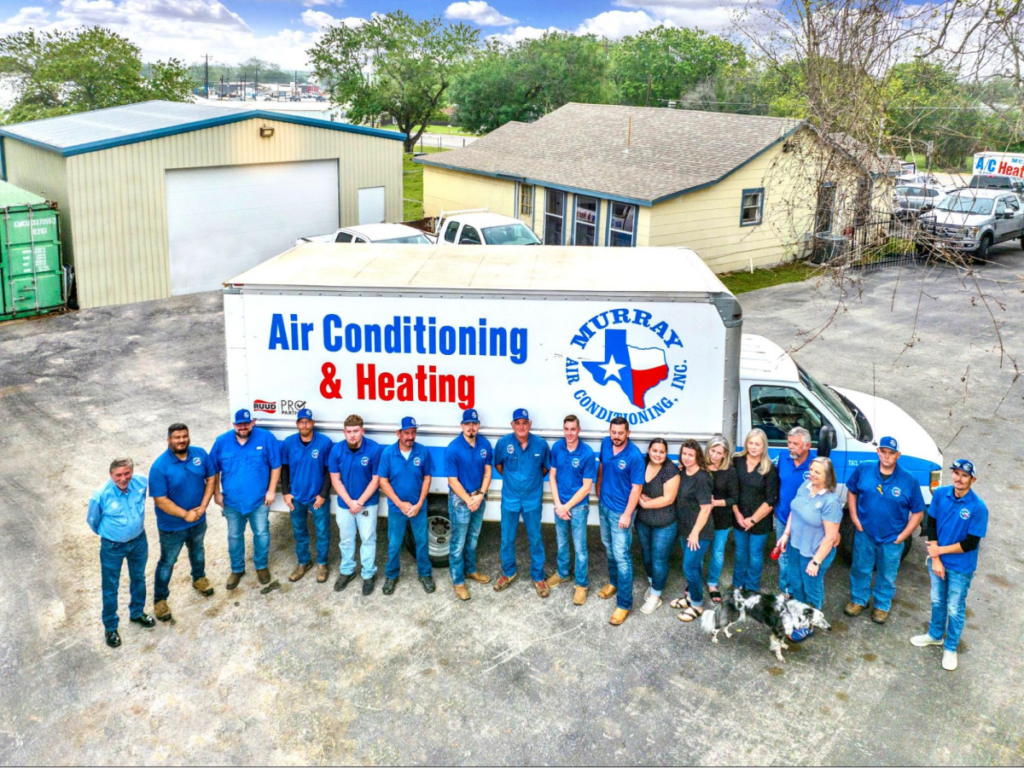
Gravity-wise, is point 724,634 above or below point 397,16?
below

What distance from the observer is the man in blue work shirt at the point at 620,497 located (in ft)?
26.3

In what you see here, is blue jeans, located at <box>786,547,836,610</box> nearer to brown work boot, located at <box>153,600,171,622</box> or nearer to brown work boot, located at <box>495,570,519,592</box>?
brown work boot, located at <box>495,570,519,592</box>

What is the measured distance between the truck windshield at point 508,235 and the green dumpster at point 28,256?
28.8 ft

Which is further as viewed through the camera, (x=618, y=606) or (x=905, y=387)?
(x=905, y=387)

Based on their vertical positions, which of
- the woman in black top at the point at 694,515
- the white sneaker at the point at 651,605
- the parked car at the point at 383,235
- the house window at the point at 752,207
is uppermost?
the house window at the point at 752,207

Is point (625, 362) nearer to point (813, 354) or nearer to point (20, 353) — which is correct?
point (813, 354)

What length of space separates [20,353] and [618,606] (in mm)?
12768

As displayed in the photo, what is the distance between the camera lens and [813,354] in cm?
1662

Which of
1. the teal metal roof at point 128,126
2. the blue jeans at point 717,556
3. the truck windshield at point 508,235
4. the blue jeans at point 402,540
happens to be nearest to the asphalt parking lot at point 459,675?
the blue jeans at point 402,540

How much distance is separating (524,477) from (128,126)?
16.9 m

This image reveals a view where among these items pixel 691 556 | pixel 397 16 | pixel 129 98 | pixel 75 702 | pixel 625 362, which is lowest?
pixel 75 702

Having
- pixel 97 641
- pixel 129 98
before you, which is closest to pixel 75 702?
pixel 97 641

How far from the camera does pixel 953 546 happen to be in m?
7.28

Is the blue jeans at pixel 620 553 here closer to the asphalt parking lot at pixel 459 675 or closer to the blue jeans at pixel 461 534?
the asphalt parking lot at pixel 459 675
